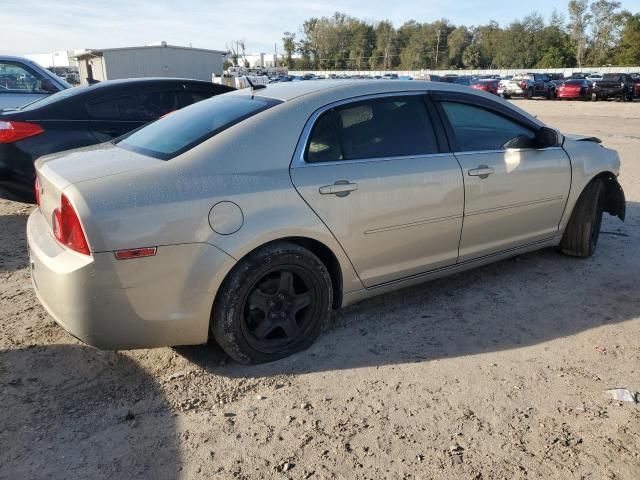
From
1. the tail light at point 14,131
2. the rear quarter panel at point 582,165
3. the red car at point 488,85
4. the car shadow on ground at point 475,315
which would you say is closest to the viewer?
the car shadow on ground at point 475,315

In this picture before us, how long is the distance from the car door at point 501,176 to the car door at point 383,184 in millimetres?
165

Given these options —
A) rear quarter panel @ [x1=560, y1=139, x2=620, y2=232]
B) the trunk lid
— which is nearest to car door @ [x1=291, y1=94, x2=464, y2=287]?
the trunk lid

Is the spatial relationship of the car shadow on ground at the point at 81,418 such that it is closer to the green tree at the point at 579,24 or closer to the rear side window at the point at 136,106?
the rear side window at the point at 136,106

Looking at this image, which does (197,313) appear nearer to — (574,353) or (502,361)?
(502,361)

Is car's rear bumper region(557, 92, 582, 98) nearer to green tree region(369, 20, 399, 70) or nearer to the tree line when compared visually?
the tree line

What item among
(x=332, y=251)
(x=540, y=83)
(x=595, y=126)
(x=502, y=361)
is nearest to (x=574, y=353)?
(x=502, y=361)

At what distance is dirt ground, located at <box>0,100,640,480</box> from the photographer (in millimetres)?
2424

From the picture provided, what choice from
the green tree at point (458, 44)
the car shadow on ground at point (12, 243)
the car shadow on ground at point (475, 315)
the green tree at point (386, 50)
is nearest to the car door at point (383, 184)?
the car shadow on ground at point (475, 315)

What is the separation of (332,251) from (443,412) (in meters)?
1.10

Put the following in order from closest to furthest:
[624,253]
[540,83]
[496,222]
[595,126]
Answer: [496,222] → [624,253] → [595,126] → [540,83]

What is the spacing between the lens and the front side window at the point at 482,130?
3902 millimetres

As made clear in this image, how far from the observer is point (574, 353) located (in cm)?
334

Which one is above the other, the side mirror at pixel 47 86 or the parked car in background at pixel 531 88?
the side mirror at pixel 47 86

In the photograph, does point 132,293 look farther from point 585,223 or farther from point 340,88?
point 585,223
